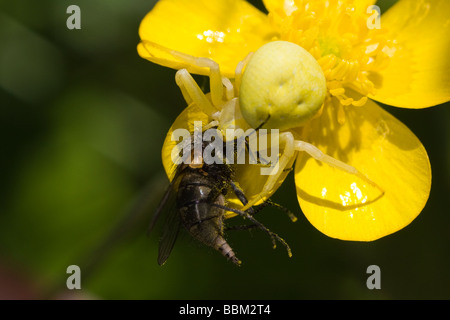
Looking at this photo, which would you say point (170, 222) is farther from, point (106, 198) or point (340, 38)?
point (106, 198)

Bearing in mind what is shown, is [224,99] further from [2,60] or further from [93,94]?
[2,60]

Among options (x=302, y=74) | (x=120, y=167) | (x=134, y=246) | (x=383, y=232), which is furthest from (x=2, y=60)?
(x=383, y=232)

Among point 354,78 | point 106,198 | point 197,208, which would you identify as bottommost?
point 106,198

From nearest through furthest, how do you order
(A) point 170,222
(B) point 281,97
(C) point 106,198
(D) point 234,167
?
(B) point 281,97, (A) point 170,222, (D) point 234,167, (C) point 106,198

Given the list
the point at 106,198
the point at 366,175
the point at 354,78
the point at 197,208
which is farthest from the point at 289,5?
the point at 106,198

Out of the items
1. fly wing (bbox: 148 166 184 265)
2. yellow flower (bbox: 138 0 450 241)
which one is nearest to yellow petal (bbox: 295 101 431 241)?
yellow flower (bbox: 138 0 450 241)
